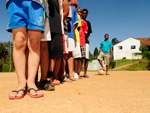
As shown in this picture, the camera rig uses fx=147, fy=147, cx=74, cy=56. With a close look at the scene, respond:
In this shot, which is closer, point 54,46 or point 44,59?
point 44,59

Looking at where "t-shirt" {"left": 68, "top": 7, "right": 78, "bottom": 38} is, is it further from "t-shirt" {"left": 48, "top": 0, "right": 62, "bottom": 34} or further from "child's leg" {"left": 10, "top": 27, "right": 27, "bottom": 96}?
"child's leg" {"left": 10, "top": 27, "right": 27, "bottom": 96}

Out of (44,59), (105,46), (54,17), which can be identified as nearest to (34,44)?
(44,59)

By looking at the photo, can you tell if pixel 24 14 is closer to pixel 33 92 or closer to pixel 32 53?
pixel 32 53

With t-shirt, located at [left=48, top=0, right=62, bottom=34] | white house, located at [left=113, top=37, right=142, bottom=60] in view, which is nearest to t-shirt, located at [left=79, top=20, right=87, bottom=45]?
t-shirt, located at [left=48, top=0, right=62, bottom=34]

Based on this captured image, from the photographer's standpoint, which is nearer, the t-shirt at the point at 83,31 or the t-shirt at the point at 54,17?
the t-shirt at the point at 54,17

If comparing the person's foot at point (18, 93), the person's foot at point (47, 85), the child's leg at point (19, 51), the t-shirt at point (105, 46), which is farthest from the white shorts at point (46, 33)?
the t-shirt at point (105, 46)

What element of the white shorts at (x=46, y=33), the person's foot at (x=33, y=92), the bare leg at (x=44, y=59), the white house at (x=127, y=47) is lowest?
the person's foot at (x=33, y=92)

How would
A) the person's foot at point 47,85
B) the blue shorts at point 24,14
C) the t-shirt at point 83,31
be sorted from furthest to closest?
the t-shirt at point 83,31, the person's foot at point 47,85, the blue shorts at point 24,14

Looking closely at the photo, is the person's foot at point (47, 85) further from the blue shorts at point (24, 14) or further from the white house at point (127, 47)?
the white house at point (127, 47)

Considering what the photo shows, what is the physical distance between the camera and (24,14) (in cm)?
187

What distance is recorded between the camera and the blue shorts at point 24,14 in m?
1.83

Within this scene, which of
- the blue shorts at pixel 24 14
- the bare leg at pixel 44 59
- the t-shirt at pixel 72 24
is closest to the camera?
the blue shorts at pixel 24 14

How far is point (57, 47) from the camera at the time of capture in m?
2.57

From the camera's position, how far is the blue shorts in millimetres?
1835
